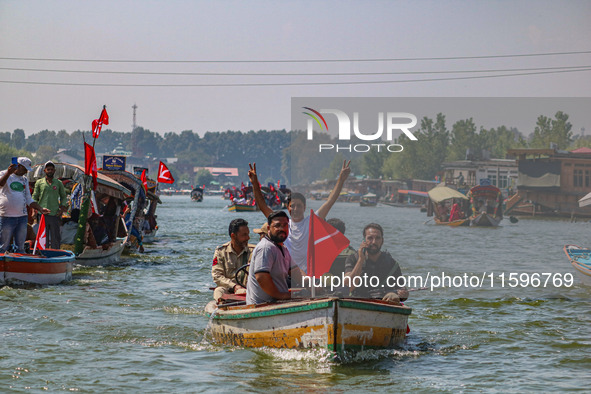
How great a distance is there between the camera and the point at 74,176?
21.3 metres

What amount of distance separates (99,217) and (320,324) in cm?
1507

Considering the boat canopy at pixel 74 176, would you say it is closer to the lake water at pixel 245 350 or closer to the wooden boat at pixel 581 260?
the lake water at pixel 245 350

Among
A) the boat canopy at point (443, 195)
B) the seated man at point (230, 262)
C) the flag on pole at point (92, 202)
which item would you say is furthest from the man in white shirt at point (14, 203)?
the boat canopy at point (443, 195)

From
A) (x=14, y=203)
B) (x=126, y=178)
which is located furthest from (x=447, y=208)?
(x=14, y=203)

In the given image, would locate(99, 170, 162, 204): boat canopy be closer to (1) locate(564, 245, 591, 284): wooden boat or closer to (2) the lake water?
(2) the lake water

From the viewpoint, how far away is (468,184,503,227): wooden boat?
63062mm

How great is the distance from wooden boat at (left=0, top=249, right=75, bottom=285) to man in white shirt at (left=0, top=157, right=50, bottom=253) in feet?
1.19

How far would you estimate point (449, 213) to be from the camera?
6594 centimetres

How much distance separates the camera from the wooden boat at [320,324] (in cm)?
945

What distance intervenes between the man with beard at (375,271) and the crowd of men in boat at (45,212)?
8.10 metres

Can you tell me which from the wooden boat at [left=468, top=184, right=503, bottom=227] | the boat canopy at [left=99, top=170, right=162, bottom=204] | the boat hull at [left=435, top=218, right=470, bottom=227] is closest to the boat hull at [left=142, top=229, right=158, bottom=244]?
the boat canopy at [left=99, top=170, right=162, bottom=204]

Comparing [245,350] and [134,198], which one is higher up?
[134,198]

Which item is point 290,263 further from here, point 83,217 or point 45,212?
point 83,217

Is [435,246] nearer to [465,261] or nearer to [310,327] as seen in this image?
[465,261]
